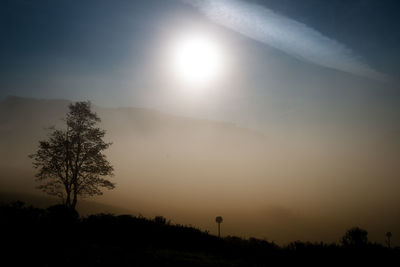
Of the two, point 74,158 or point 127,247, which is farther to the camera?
point 74,158

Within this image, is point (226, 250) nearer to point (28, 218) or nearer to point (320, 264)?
point (320, 264)

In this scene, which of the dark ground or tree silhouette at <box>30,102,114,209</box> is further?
tree silhouette at <box>30,102,114,209</box>

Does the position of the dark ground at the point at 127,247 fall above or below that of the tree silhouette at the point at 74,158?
below

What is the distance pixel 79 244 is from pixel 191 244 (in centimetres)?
651

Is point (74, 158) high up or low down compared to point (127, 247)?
up

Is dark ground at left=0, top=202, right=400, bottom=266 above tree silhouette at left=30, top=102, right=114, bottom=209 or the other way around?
the other way around

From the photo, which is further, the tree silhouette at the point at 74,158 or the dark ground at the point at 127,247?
→ the tree silhouette at the point at 74,158

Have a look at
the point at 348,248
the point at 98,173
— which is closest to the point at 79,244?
the point at 348,248

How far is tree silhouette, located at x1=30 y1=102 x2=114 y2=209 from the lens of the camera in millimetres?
30234

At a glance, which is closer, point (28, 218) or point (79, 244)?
point (79, 244)

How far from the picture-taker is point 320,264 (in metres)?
14.1

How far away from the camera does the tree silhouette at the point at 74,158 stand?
30.2m

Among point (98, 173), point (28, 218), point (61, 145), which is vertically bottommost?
point (28, 218)

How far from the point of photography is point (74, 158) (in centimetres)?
3094
